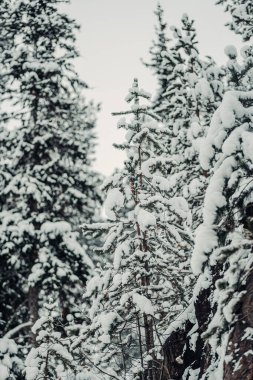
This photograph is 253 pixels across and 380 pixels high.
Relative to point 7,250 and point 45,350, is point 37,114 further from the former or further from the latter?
point 45,350

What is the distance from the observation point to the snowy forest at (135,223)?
372cm

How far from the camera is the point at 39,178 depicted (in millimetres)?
12219

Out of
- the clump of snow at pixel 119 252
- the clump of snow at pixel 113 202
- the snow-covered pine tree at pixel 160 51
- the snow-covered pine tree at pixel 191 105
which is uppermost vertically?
the snow-covered pine tree at pixel 160 51

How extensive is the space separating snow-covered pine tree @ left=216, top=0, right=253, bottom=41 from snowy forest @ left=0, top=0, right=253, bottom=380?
0.11 feet

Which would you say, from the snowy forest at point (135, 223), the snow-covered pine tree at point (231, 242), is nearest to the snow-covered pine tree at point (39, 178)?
the snowy forest at point (135, 223)

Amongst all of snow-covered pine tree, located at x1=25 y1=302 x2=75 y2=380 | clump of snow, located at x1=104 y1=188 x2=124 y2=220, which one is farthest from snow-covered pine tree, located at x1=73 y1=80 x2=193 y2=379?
snow-covered pine tree, located at x1=25 y1=302 x2=75 y2=380

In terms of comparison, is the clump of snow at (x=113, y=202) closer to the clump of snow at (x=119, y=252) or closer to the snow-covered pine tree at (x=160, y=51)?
the clump of snow at (x=119, y=252)

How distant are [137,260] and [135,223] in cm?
62

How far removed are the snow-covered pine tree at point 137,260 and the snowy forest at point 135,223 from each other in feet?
0.09

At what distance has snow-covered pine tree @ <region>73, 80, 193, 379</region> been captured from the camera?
5648mm

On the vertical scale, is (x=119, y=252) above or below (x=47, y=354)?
above

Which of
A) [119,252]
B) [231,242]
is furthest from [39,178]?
[231,242]

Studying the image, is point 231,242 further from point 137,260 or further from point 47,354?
point 47,354

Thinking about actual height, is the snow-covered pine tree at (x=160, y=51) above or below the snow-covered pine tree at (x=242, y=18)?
above
